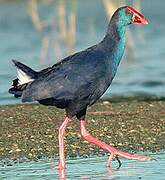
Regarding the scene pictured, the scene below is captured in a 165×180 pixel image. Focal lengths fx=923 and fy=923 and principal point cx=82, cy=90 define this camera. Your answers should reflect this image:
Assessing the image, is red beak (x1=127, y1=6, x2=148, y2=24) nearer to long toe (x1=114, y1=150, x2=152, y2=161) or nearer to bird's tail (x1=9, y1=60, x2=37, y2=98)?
bird's tail (x1=9, y1=60, x2=37, y2=98)

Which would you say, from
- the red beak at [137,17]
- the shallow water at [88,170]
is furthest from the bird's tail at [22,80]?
the red beak at [137,17]

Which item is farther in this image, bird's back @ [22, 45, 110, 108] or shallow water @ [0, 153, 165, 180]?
bird's back @ [22, 45, 110, 108]

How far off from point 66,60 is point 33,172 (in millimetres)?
1314

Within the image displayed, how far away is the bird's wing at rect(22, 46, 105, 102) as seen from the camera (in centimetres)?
982

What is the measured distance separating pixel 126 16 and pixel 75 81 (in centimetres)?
107

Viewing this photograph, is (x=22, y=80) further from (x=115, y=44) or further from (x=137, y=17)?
(x=137, y=17)

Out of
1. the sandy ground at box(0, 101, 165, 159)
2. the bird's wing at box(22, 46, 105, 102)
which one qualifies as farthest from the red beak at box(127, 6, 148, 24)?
the sandy ground at box(0, 101, 165, 159)

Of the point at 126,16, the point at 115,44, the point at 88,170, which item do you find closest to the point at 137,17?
the point at 126,16

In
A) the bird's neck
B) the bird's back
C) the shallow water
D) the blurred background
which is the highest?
the bird's neck

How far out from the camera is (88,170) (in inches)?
383

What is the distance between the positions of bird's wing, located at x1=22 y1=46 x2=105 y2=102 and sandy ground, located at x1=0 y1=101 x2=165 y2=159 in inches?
39.3

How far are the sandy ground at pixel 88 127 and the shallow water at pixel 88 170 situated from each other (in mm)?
404

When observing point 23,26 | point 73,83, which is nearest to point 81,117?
point 73,83

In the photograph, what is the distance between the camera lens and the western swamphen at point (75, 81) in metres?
9.88
